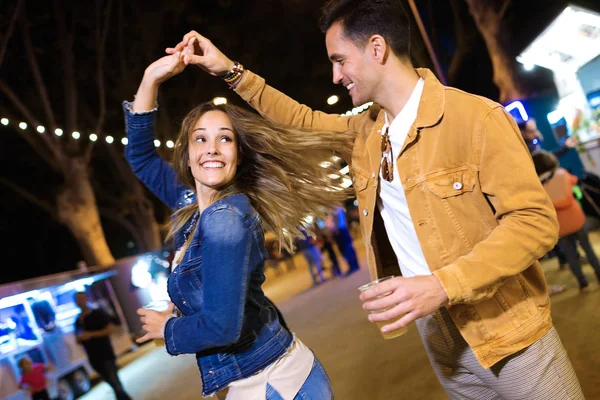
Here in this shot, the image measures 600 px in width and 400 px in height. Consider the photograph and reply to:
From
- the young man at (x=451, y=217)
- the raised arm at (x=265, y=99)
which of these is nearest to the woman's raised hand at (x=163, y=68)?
the raised arm at (x=265, y=99)

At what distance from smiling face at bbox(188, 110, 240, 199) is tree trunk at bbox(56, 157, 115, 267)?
1284cm

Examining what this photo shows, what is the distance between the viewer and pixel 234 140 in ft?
7.73

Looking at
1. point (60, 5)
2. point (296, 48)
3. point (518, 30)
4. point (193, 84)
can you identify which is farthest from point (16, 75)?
point (518, 30)

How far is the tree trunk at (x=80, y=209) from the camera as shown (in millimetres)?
14109

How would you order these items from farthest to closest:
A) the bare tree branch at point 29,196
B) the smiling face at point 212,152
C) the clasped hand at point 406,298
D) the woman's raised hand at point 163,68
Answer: the bare tree branch at point 29,196, the woman's raised hand at point 163,68, the smiling face at point 212,152, the clasped hand at point 406,298

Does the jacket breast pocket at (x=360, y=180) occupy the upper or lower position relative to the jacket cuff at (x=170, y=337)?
upper

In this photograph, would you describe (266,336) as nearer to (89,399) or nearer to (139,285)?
(89,399)

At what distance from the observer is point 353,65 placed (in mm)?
2086

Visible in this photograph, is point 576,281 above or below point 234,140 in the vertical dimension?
below

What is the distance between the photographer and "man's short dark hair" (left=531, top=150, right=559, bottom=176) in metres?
5.80

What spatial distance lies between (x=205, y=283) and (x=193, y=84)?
17.7m

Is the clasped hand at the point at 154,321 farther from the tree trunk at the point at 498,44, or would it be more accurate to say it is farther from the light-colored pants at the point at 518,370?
the tree trunk at the point at 498,44

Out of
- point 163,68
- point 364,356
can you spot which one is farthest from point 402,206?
point 364,356

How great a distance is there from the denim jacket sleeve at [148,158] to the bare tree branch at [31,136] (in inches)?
487
